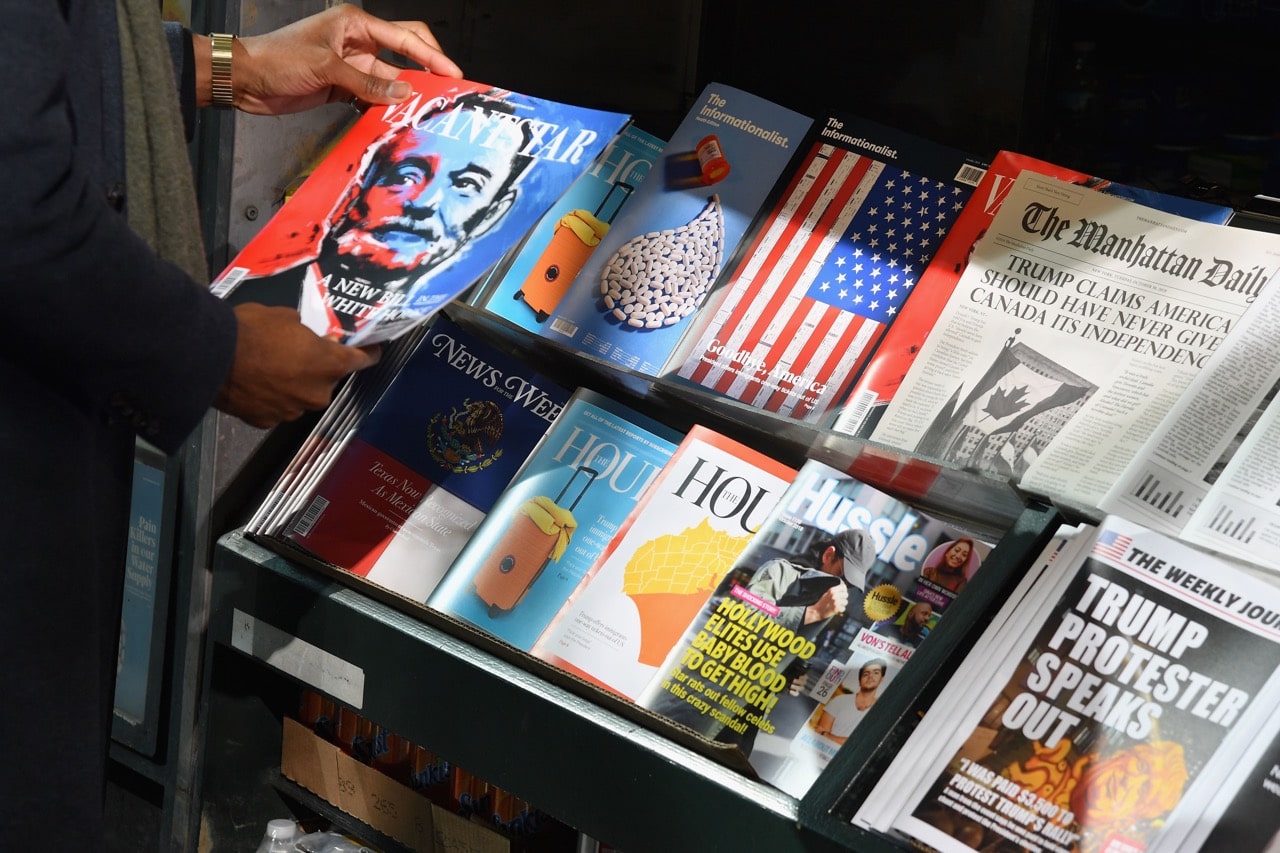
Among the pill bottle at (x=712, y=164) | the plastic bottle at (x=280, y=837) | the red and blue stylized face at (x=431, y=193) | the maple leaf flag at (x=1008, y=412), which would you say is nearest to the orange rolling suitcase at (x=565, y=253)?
the pill bottle at (x=712, y=164)

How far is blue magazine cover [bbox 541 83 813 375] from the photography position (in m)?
1.57

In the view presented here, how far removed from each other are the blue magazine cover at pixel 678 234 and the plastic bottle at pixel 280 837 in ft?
3.28

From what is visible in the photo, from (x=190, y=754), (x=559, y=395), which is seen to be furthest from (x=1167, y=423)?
(x=190, y=754)

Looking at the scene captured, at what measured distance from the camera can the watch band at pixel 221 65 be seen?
63.2 inches

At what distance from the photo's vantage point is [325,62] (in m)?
1.63

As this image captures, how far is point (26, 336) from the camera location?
3.23 feet

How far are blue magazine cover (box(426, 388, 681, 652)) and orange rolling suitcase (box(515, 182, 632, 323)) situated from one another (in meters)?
0.16

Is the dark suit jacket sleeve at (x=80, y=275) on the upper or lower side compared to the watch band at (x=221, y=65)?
lower

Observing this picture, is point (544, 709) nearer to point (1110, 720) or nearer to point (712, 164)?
point (1110, 720)

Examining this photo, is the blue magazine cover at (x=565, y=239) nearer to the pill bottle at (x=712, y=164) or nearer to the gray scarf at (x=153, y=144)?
the pill bottle at (x=712, y=164)

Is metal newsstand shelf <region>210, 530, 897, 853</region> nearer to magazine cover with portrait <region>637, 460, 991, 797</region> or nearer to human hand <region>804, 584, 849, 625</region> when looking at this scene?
magazine cover with portrait <region>637, 460, 991, 797</region>

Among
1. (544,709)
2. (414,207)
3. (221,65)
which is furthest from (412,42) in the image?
(544,709)

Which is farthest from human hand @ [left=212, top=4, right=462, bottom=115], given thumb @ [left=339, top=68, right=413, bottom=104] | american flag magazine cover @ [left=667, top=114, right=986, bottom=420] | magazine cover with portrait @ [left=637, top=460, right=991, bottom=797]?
magazine cover with portrait @ [left=637, top=460, right=991, bottom=797]

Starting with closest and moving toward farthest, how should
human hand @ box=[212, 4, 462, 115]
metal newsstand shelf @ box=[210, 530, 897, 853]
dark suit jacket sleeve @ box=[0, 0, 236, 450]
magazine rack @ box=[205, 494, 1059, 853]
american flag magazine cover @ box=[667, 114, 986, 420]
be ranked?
1. dark suit jacket sleeve @ box=[0, 0, 236, 450]
2. magazine rack @ box=[205, 494, 1059, 853]
3. metal newsstand shelf @ box=[210, 530, 897, 853]
4. american flag magazine cover @ box=[667, 114, 986, 420]
5. human hand @ box=[212, 4, 462, 115]
